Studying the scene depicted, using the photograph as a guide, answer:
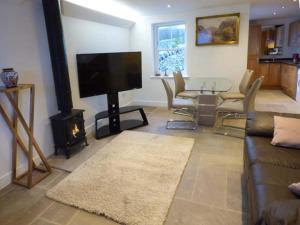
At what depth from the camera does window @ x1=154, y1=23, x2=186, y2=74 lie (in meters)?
5.02

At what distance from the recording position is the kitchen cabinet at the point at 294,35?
602cm

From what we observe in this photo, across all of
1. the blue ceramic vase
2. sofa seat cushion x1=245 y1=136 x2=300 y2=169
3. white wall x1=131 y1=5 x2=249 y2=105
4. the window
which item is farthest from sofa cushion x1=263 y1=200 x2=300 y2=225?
the window

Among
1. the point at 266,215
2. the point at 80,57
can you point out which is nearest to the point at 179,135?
the point at 80,57

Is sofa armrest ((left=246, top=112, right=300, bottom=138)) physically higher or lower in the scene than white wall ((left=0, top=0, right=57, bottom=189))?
lower

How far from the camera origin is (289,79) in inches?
226

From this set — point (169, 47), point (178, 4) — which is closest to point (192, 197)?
point (178, 4)

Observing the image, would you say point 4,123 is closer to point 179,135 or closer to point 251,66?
point 179,135

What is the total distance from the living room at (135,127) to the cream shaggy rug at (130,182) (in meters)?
0.01

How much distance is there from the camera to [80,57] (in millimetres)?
3217

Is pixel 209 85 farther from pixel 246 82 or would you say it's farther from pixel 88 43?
pixel 88 43

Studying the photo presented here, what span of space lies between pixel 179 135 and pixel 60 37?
2.24 m

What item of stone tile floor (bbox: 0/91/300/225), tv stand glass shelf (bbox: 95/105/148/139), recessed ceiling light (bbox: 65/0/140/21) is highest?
recessed ceiling light (bbox: 65/0/140/21)

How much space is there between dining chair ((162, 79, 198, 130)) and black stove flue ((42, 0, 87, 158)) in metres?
1.48

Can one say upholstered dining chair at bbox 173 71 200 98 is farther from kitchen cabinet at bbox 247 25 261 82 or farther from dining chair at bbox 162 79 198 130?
kitchen cabinet at bbox 247 25 261 82
